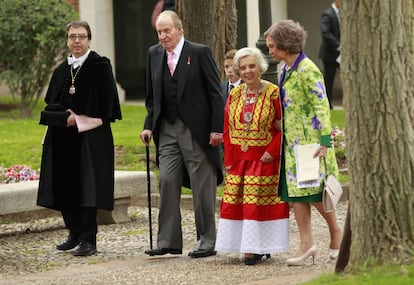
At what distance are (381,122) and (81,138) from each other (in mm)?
3586

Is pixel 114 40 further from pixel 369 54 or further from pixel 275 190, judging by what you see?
pixel 369 54

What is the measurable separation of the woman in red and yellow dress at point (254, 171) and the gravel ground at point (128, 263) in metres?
0.19

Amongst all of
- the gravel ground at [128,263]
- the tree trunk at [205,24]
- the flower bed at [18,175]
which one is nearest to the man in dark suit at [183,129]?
the gravel ground at [128,263]

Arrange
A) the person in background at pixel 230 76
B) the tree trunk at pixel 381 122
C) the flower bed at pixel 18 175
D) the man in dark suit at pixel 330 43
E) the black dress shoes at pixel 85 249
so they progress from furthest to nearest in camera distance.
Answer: the man in dark suit at pixel 330 43 → the flower bed at pixel 18 175 → the person in background at pixel 230 76 → the black dress shoes at pixel 85 249 → the tree trunk at pixel 381 122

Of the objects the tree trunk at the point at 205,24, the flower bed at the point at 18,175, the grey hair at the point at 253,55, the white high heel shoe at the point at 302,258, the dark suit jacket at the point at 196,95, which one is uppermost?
the tree trunk at the point at 205,24

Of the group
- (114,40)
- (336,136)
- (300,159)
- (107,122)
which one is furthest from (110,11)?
(300,159)

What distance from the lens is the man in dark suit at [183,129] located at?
Answer: 1088 cm

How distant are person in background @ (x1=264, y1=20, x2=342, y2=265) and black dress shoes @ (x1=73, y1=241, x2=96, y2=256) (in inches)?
76.2

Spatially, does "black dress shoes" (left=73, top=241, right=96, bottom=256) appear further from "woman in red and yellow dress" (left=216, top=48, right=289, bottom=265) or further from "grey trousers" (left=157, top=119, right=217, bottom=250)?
"woman in red and yellow dress" (left=216, top=48, right=289, bottom=265)

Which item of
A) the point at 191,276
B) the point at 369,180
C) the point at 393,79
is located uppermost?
the point at 393,79

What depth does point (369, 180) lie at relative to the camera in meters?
8.59

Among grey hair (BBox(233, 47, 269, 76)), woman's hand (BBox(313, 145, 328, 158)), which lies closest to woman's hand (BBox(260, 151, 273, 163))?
woman's hand (BBox(313, 145, 328, 158))

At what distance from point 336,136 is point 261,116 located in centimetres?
745

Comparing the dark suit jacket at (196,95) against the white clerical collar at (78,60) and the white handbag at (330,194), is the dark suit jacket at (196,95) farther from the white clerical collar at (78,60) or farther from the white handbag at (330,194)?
the white handbag at (330,194)
